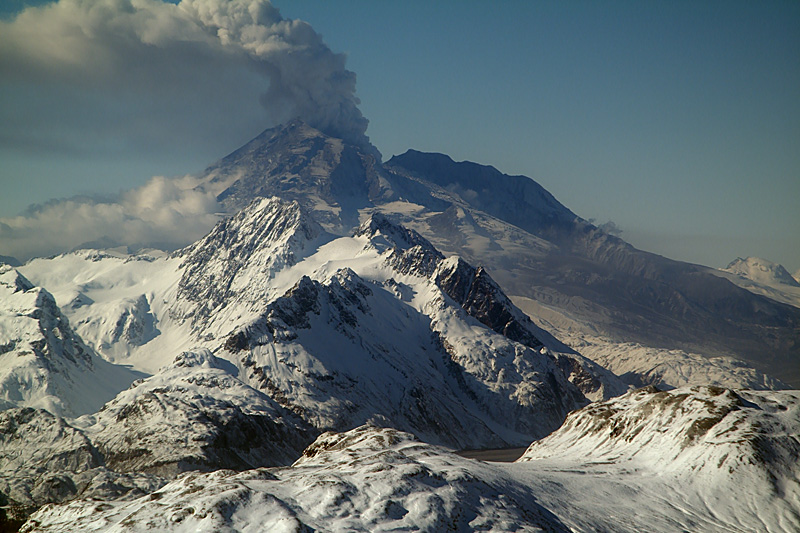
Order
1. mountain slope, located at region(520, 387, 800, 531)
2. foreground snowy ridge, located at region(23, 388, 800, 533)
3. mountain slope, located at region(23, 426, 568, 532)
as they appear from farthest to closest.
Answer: mountain slope, located at region(520, 387, 800, 531)
foreground snowy ridge, located at region(23, 388, 800, 533)
mountain slope, located at region(23, 426, 568, 532)

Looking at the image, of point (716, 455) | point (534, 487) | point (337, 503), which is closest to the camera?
point (337, 503)

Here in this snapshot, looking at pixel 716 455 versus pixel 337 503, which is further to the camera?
pixel 716 455

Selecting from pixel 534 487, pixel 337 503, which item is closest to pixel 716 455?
pixel 534 487

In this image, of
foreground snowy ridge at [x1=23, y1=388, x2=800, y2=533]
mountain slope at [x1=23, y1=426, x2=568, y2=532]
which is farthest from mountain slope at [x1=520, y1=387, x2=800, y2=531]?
mountain slope at [x1=23, y1=426, x2=568, y2=532]

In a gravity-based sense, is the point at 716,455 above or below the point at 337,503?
above

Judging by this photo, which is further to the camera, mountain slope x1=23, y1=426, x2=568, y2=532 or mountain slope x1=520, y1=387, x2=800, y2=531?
mountain slope x1=520, y1=387, x2=800, y2=531

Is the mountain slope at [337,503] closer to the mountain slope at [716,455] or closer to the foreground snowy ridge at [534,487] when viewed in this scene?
the foreground snowy ridge at [534,487]

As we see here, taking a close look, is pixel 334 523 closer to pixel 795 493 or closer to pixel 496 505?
pixel 496 505

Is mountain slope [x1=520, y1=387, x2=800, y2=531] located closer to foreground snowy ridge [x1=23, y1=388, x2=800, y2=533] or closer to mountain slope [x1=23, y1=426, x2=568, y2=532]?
foreground snowy ridge [x1=23, y1=388, x2=800, y2=533]

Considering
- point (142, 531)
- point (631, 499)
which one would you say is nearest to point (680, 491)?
point (631, 499)

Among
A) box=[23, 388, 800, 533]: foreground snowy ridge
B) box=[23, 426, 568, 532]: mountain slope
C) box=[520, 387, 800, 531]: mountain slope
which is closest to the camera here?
box=[23, 426, 568, 532]: mountain slope

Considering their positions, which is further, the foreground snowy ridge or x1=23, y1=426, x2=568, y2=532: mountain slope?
the foreground snowy ridge

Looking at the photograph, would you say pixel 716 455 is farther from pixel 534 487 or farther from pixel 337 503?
pixel 337 503
